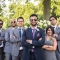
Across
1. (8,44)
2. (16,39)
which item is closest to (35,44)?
(16,39)

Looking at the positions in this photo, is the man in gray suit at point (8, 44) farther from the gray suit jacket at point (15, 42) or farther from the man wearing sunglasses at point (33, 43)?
the man wearing sunglasses at point (33, 43)

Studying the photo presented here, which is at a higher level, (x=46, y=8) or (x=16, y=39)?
(x=46, y=8)

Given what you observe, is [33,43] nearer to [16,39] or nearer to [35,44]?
[35,44]

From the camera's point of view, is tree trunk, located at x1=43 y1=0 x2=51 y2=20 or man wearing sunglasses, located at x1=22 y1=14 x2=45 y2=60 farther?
tree trunk, located at x1=43 y1=0 x2=51 y2=20

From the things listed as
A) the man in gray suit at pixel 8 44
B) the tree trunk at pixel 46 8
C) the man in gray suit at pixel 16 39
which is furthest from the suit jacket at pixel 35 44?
the tree trunk at pixel 46 8

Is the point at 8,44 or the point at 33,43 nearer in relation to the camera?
the point at 33,43

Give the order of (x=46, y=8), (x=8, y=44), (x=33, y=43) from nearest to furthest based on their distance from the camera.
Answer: (x=33, y=43) → (x=8, y=44) → (x=46, y=8)

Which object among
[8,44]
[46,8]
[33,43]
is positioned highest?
[46,8]

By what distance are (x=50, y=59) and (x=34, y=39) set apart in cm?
114

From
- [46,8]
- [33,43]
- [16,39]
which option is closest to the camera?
[33,43]

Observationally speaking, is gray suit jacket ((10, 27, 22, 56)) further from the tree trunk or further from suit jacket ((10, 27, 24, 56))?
the tree trunk

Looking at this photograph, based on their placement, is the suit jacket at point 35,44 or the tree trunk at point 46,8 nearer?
the suit jacket at point 35,44

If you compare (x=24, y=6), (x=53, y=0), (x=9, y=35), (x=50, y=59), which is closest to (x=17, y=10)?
(x=24, y=6)

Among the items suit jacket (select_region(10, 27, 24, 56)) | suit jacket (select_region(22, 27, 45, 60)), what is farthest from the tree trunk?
suit jacket (select_region(22, 27, 45, 60))
